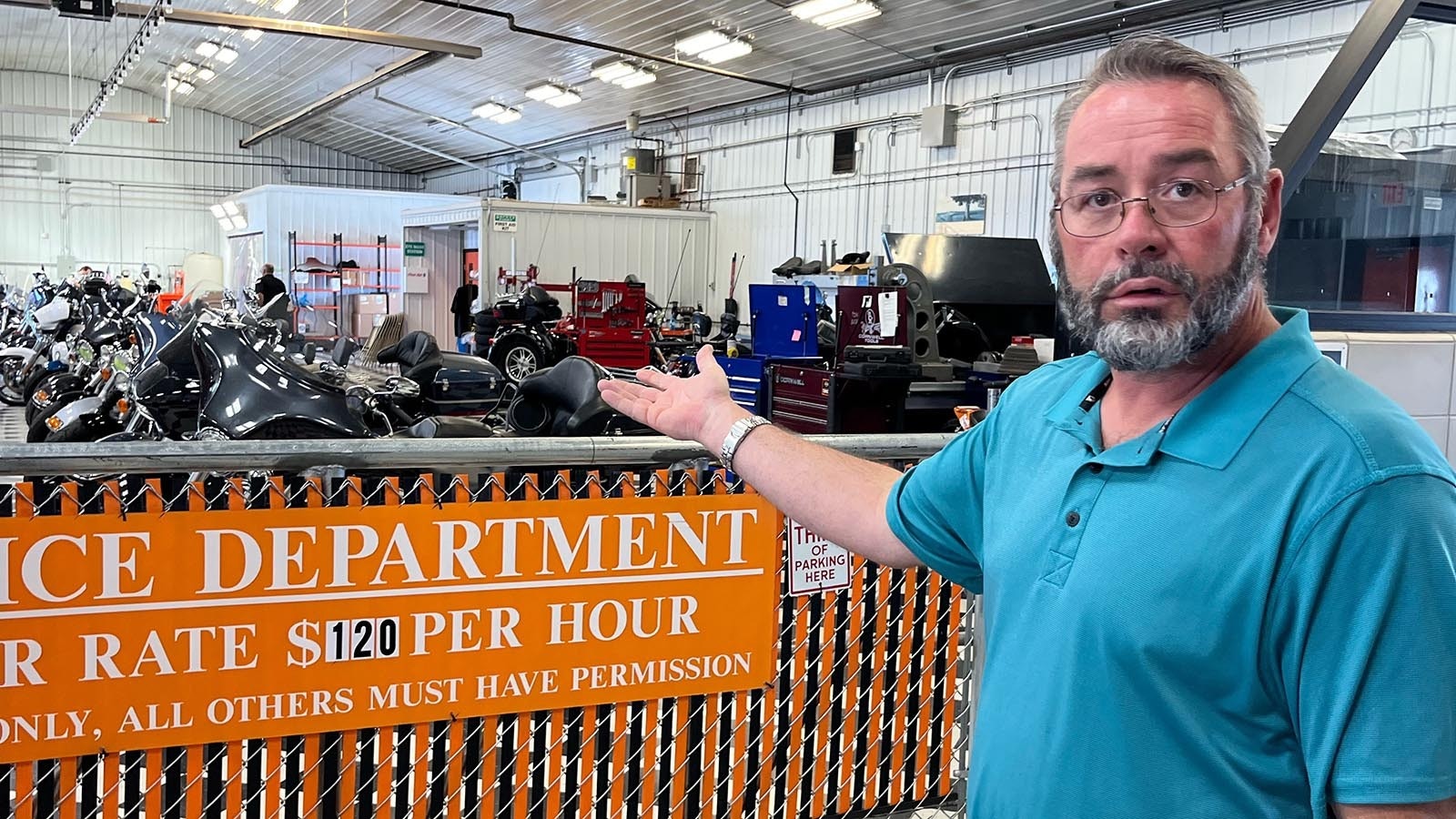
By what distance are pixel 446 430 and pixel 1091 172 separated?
139 inches

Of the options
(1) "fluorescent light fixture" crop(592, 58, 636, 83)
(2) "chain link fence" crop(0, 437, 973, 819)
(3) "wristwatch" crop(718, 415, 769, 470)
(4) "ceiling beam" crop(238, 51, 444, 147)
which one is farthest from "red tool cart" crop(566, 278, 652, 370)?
(3) "wristwatch" crop(718, 415, 769, 470)

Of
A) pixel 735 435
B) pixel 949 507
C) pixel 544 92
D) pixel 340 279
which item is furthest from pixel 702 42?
pixel 949 507

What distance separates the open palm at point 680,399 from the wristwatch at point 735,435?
35 mm

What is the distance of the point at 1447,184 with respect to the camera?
11.9 ft

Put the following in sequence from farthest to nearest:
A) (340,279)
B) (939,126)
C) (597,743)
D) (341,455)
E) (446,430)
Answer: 1. (340,279)
2. (939,126)
3. (446,430)
4. (597,743)
5. (341,455)

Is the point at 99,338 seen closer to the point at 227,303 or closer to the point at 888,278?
the point at 227,303

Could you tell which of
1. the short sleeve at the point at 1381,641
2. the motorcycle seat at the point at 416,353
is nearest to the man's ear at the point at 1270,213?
the short sleeve at the point at 1381,641

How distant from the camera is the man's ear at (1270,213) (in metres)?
1.16

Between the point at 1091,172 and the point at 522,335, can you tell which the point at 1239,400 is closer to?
the point at 1091,172

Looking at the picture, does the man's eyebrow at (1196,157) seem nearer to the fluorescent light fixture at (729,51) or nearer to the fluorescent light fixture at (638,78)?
the fluorescent light fixture at (729,51)

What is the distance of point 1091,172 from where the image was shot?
1.17 metres

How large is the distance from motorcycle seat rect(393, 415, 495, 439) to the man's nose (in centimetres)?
316

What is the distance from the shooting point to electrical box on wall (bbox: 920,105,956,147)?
13.7 meters

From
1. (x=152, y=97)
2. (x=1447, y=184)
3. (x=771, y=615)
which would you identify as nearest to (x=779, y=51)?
(x=1447, y=184)
